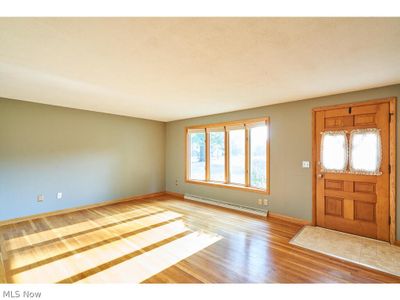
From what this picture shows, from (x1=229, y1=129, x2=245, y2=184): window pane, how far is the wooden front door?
1.61m

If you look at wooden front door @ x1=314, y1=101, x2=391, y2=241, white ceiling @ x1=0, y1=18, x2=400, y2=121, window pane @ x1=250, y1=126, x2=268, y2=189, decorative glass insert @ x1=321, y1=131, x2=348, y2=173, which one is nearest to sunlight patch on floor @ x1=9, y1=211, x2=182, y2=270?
window pane @ x1=250, y1=126, x2=268, y2=189

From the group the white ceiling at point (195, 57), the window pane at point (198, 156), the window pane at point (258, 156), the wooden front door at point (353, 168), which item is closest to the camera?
the white ceiling at point (195, 57)

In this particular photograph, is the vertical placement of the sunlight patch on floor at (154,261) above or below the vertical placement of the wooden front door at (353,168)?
below

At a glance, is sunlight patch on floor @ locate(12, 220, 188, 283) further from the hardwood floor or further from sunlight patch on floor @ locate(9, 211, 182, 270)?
sunlight patch on floor @ locate(9, 211, 182, 270)

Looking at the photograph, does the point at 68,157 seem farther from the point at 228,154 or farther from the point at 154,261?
the point at 228,154

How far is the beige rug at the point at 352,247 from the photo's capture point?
234cm

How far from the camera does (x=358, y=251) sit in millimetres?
2627

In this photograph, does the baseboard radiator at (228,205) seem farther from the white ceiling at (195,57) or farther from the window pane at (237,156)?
the white ceiling at (195,57)

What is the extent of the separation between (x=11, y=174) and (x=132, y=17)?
13.3 feet

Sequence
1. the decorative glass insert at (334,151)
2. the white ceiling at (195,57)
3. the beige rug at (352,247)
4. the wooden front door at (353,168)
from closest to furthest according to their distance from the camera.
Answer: the white ceiling at (195,57) < the beige rug at (352,247) < the wooden front door at (353,168) < the decorative glass insert at (334,151)

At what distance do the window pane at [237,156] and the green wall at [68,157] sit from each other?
8.16 ft

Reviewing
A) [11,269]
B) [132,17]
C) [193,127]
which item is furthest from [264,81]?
[11,269]

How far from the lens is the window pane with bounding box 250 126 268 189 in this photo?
14.2ft

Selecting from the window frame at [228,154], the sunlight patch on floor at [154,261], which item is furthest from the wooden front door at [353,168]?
the sunlight patch on floor at [154,261]
